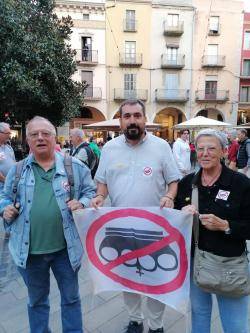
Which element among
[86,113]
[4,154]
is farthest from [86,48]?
[4,154]

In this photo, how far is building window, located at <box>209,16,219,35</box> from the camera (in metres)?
29.2

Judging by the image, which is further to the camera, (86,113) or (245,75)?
(245,75)

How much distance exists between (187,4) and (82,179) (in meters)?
30.9

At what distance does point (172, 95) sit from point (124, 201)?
91.6 ft

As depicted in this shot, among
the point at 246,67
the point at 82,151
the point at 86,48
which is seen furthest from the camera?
the point at 246,67

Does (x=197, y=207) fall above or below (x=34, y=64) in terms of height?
below

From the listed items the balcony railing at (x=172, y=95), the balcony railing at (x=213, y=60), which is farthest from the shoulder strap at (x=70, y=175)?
the balcony railing at (x=213, y=60)

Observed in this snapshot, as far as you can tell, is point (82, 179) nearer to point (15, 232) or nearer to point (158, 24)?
point (15, 232)

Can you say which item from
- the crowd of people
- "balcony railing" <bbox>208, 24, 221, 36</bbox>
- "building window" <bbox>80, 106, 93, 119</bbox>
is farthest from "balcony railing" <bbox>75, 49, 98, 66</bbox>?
the crowd of people

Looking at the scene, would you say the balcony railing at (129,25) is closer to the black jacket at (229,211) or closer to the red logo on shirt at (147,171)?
the red logo on shirt at (147,171)

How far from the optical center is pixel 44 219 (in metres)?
2.33

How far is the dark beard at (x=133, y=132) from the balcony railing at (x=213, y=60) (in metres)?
29.1

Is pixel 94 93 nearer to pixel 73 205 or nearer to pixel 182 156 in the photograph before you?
pixel 182 156

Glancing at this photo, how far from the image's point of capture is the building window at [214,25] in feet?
95.8
